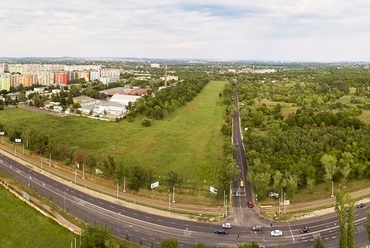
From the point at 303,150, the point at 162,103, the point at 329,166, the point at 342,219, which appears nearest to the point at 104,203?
the point at 342,219

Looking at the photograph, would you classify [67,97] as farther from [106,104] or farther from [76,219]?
[76,219]

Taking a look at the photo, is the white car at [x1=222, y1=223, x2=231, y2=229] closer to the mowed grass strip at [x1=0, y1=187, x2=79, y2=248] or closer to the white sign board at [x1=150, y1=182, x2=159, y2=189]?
the white sign board at [x1=150, y1=182, x2=159, y2=189]

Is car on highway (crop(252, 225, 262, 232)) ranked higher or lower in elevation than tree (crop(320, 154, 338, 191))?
lower

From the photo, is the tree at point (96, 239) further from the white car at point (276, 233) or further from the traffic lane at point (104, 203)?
the white car at point (276, 233)

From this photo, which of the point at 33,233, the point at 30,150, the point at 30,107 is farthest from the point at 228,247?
the point at 30,107

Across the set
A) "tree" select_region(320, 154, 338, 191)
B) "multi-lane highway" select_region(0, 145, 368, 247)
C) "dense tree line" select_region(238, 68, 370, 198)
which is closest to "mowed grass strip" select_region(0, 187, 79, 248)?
"multi-lane highway" select_region(0, 145, 368, 247)

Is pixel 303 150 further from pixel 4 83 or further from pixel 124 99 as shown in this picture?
pixel 4 83
